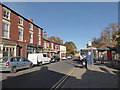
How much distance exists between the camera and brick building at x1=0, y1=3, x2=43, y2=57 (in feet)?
60.2

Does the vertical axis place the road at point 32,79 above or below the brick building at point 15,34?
below

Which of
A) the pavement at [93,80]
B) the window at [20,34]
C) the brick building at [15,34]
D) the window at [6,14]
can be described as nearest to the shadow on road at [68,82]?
the pavement at [93,80]

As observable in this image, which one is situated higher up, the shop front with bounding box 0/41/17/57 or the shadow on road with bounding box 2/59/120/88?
the shop front with bounding box 0/41/17/57

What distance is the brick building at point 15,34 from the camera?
18359mm

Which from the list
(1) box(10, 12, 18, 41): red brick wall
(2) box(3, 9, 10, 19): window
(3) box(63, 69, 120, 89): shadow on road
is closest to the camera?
(3) box(63, 69, 120, 89): shadow on road

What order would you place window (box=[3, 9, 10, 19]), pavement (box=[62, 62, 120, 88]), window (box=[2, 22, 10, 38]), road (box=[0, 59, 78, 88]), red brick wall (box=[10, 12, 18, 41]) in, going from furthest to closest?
red brick wall (box=[10, 12, 18, 41]), window (box=[3, 9, 10, 19]), window (box=[2, 22, 10, 38]), road (box=[0, 59, 78, 88]), pavement (box=[62, 62, 120, 88])

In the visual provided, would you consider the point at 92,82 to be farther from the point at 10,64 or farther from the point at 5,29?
the point at 5,29

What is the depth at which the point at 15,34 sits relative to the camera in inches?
838

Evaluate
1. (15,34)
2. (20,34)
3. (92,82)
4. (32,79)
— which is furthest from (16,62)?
(20,34)

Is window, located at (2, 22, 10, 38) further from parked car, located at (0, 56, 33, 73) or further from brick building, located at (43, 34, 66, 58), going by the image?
brick building, located at (43, 34, 66, 58)

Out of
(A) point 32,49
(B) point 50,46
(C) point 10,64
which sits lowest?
Result: (C) point 10,64

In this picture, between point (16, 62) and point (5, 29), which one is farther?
point (5, 29)

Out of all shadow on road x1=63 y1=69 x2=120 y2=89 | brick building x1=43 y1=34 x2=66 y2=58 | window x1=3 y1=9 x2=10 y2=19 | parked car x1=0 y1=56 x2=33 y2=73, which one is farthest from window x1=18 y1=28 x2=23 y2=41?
shadow on road x1=63 y1=69 x2=120 y2=89

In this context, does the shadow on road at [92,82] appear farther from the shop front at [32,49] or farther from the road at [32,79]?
the shop front at [32,49]
